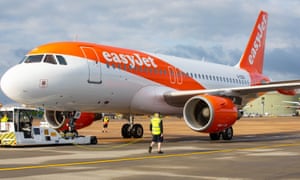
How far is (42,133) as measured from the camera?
19.2 m

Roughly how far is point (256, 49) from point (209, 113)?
12.9m

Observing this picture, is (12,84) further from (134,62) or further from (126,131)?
(126,131)

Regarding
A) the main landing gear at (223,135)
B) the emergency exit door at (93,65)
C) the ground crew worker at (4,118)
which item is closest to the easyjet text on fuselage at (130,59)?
the emergency exit door at (93,65)

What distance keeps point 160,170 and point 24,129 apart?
11.0m

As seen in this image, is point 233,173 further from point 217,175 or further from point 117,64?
point 117,64

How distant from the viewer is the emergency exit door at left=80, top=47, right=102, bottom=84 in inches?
760

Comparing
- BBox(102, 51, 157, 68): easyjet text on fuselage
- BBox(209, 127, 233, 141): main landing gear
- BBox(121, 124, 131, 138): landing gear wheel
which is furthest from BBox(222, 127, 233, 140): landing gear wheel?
BBox(121, 124, 131, 138): landing gear wheel

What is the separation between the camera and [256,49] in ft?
105

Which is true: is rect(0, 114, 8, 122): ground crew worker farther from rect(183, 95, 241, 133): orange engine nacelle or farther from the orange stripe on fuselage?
rect(183, 95, 241, 133): orange engine nacelle

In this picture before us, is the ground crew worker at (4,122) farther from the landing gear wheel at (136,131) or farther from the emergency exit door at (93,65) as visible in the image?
the landing gear wheel at (136,131)

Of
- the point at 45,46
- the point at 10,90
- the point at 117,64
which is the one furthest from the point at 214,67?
the point at 10,90

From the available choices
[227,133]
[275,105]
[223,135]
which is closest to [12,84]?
[223,135]

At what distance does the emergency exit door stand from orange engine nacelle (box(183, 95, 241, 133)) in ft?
13.6

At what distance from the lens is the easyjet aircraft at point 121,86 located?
18.2 m
